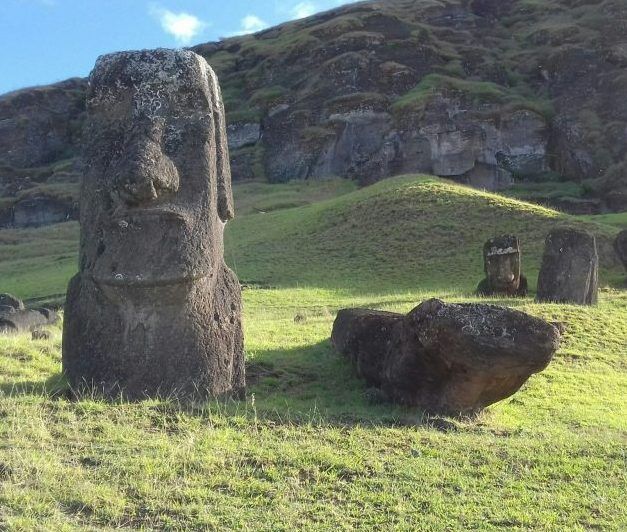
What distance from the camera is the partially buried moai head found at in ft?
23.0

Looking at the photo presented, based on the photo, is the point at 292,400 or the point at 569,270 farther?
the point at 569,270

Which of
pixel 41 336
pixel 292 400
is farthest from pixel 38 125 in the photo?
pixel 292 400

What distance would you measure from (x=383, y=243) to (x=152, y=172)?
22.4 m

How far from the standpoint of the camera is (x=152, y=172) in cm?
694

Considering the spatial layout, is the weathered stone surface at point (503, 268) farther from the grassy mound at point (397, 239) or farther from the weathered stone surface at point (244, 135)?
the weathered stone surface at point (244, 135)

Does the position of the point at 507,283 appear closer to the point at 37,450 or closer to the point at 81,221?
the point at 81,221

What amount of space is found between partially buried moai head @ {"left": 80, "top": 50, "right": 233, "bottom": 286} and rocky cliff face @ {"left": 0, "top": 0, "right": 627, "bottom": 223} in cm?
4282

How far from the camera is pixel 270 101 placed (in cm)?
6756

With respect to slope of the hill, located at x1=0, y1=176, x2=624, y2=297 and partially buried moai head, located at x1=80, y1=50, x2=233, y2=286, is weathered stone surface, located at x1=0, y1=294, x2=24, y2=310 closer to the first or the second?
slope of the hill, located at x1=0, y1=176, x2=624, y2=297

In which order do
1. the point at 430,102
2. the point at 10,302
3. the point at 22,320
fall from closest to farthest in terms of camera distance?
the point at 22,320, the point at 10,302, the point at 430,102

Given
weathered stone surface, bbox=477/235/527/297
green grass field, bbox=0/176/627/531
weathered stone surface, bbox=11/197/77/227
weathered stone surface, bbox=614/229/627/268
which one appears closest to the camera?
green grass field, bbox=0/176/627/531

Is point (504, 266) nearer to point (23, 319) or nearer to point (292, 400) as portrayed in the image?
point (23, 319)

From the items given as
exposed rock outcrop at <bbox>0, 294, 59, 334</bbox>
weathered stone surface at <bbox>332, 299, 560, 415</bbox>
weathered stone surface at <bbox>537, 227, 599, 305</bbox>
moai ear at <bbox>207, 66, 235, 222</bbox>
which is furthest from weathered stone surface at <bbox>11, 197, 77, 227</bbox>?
weathered stone surface at <bbox>332, 299, 560, 415</bbox>

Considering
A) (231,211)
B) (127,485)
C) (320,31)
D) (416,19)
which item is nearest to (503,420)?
(231,211)
